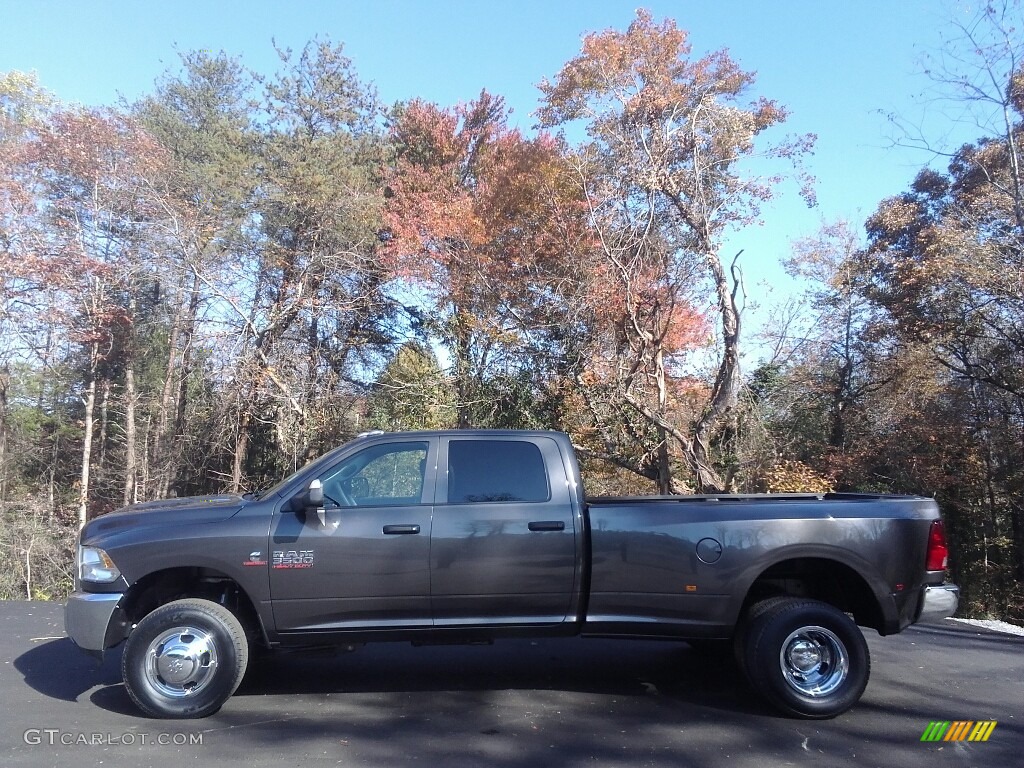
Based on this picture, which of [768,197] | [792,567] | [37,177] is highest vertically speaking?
[37,177]

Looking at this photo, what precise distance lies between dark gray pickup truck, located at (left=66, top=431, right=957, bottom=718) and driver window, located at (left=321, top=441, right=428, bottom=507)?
19 mm

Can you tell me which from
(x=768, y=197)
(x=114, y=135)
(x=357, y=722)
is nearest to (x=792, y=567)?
(x=357, y=722)

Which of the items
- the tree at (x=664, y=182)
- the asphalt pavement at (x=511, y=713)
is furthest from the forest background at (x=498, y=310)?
the asphalt pavement at (x=511, y=713)

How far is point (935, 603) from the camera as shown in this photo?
5230 millimetres

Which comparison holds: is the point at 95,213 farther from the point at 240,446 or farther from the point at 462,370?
the point at 462,370

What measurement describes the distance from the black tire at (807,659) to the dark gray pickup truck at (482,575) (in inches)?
0.5

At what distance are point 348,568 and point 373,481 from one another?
24.8 inches

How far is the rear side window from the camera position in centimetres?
539

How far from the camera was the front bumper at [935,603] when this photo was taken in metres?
5.23

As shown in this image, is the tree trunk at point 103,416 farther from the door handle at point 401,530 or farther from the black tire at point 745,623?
the black tire at point 745,623

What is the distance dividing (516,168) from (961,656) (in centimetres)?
1465

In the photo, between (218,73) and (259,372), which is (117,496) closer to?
(259,372)

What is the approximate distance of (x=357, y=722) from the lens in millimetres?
4875

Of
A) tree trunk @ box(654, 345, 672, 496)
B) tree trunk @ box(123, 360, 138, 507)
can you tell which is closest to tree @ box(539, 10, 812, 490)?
tree trunk @ box(654, 345, 672, 496)
